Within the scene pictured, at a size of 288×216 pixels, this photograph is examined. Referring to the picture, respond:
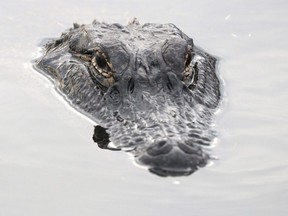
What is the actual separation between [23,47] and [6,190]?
4331 millimetres

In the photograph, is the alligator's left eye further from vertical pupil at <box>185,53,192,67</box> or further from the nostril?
the nostril

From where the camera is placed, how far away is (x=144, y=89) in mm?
9055

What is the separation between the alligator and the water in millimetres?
135

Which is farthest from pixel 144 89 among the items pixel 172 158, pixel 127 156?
pixel 172 158

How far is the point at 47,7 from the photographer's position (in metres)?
13.3

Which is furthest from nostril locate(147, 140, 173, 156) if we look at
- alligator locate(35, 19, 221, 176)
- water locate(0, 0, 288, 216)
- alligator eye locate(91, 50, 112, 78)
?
alligator eye locate(91, 50, 112, 78)

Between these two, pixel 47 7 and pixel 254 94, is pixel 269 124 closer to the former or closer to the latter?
pixel 254 94

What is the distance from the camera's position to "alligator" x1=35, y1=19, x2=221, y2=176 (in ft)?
26.0

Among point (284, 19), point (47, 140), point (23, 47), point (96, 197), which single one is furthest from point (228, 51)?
point (96, 197)

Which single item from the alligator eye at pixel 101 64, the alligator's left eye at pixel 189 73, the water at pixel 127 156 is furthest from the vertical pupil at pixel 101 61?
the alligator's left eye at pixel 189 73

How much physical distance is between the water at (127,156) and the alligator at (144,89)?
135 millimetres

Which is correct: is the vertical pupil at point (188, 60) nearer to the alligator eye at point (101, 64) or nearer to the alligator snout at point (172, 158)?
the alligator eye at point (101, 64)

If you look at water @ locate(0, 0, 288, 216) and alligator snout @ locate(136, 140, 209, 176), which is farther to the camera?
alligator snout @ locate(136, 140, 209, 176)

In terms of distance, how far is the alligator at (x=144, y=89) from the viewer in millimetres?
7930
